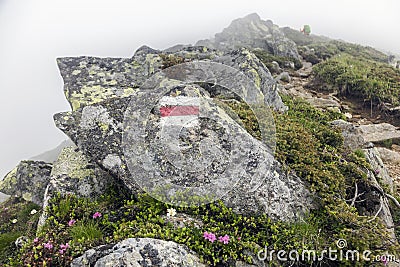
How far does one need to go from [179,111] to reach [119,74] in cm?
424

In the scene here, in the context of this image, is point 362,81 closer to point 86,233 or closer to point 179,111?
point 179,111

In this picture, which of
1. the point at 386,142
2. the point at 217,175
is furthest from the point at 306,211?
the point at 386,142

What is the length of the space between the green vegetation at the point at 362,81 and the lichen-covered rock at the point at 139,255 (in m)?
12.9

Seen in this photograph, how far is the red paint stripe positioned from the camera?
5.72m

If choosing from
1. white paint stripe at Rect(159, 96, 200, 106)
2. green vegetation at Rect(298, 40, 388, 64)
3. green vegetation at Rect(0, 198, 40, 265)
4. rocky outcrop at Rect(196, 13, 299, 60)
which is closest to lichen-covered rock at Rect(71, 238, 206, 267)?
white paint stripe at Rect(159, 96, 200, 106)

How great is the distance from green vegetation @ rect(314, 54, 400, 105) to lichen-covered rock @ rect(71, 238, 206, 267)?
42.5 feet

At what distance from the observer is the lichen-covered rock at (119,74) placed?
8.11 metres

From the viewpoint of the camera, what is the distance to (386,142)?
10.6m

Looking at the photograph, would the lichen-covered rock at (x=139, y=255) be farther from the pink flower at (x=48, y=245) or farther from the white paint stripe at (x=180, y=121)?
the white paint stripe at (x=180, y=121)

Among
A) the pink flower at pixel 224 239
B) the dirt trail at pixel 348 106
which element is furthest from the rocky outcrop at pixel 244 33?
the pink flower at pixel 224 239

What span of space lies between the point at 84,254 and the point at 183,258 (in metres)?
1.25

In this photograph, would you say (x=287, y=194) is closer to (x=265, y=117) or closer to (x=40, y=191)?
(x=265, y=117)

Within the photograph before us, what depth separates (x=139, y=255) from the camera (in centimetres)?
367

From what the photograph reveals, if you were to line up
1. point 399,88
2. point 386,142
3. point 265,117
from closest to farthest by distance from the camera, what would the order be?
point 265,117 < point 386,142 < point 399,88
